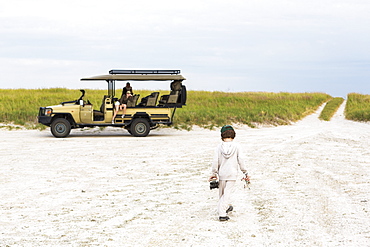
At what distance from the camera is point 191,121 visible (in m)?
28.4

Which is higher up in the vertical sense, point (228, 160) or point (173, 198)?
point (228, 160)

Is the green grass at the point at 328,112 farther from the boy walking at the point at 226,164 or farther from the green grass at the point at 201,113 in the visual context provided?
the boy walking at the point at 226,164

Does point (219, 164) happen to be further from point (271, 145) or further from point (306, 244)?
point (271, 145)

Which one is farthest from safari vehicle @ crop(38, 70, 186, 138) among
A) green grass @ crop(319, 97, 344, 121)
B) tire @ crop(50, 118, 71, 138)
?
green grass @ crop(319, 97, 344, 121)

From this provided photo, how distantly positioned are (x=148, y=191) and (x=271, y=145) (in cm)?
941

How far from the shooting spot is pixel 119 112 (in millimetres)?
22391

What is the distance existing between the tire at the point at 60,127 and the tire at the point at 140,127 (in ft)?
8.99

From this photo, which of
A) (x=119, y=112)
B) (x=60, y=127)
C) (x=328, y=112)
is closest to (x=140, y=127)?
(x=119, y=112)

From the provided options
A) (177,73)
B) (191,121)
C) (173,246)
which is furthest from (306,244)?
(191,121)

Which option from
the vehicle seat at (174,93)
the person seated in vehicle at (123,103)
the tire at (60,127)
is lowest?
the tire at (60,127)

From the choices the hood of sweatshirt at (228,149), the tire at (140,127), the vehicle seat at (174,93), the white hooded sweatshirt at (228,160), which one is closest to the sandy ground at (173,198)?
the white hooded sweatshirt at (228,160)

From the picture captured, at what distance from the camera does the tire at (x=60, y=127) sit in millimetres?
22266

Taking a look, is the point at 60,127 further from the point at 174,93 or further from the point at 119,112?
the point at 174,93

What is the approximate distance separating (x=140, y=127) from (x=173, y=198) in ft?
44.0
